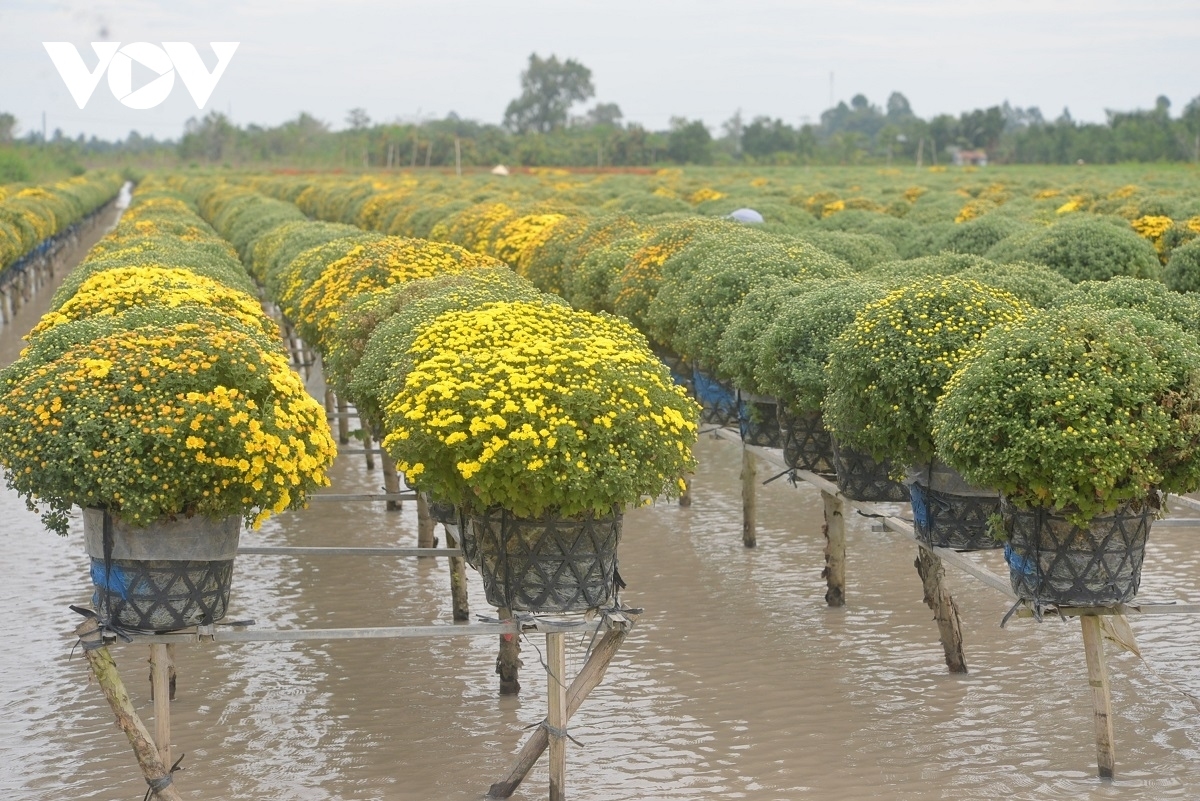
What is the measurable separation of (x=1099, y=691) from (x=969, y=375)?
1650 mm

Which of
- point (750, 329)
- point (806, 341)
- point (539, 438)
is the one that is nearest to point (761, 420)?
point (750, 329)

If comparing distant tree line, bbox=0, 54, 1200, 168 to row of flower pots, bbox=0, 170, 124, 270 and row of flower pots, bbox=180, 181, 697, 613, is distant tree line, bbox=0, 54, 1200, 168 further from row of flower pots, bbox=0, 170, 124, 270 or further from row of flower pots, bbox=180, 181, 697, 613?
row of flower pots, bbox=180, 181, 697, 613

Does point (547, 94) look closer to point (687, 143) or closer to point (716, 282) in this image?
point (687, 143)

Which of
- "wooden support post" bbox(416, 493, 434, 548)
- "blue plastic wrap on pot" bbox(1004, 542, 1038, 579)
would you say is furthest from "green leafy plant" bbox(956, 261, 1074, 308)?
"wooden support post" bbox(416, 493, 434, 548)

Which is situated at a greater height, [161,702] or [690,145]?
[690,145]

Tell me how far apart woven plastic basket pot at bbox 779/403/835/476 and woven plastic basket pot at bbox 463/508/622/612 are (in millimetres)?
3272

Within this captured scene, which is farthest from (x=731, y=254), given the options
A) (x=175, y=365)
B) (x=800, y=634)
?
(x=175, y=365)

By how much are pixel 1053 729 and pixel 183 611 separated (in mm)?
4670

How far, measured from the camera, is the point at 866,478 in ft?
30.7

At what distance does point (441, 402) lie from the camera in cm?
703

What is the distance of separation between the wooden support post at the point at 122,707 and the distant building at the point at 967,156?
10358cm

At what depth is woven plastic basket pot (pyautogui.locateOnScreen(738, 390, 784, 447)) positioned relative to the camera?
37.0 feet

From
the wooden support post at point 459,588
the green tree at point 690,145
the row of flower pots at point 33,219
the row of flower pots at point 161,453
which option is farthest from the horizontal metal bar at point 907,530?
the green tree at point 690,145

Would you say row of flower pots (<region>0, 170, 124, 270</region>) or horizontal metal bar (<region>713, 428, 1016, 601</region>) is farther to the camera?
row of flower pots (<region>0, 170, 124, 270</region>)
